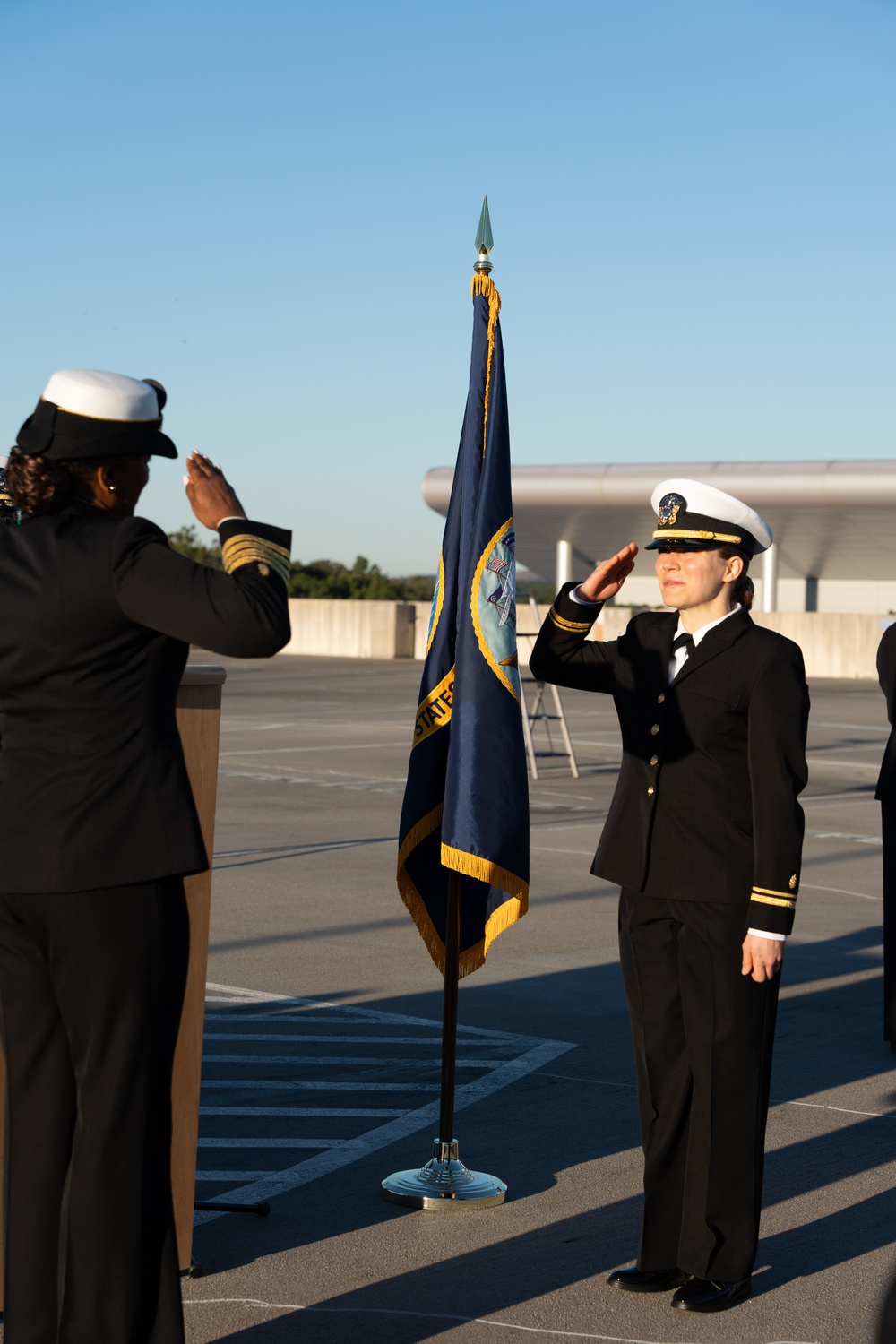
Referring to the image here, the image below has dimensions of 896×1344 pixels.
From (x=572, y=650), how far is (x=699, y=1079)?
4.32 feet

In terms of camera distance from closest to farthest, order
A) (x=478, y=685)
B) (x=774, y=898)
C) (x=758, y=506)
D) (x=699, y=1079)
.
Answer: (x=774, y=898)
(x=699, y=1079)
(x=478, y=685)
(x=758, y=506)

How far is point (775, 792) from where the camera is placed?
4234 mm

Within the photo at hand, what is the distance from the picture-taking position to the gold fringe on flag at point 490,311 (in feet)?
17.5

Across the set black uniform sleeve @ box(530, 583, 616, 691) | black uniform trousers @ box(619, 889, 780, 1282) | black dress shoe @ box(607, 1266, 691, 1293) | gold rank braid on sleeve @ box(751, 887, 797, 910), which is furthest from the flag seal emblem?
black dress shoe @ box(607, 1266, 691, 1293)

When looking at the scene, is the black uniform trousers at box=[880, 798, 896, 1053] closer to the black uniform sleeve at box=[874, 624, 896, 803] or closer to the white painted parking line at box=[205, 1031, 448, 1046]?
the black uniform sleeve at box=[874, 624, 896, 803]

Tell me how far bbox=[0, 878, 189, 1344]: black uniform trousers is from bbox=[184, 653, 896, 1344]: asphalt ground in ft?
2.51

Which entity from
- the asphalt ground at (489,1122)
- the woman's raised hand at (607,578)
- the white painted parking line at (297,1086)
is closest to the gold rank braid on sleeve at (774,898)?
the woman's raised hand at (607,578)

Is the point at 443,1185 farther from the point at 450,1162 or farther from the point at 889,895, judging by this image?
the point at 889,895

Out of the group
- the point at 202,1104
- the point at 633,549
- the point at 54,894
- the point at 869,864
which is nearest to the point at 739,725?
the point at 633,549

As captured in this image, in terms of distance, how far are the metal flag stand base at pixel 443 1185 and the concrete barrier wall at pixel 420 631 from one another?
36.2m

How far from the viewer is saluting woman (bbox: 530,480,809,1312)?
4.28m

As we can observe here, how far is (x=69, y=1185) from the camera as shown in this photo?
11.0ft

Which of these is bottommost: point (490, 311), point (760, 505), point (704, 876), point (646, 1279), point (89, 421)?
point (646, 1279)

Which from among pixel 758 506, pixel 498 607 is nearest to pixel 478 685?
pixel 498 607
